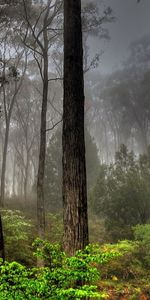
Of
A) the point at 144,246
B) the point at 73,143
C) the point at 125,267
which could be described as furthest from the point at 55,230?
the point at 73,143

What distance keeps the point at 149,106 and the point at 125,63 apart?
1293 cm

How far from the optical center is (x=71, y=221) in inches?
245

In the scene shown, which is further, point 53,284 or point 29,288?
point 53,284

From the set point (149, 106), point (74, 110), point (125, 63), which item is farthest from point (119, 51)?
point (74, 110)

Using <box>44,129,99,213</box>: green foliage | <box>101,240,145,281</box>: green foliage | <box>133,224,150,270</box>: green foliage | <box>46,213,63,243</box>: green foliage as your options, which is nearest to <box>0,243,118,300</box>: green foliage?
<box>101,240,145,281</box>: green foliage

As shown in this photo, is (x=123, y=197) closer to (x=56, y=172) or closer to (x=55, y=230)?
(x=55, y=230)

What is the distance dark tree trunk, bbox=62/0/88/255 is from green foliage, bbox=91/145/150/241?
10.1 m

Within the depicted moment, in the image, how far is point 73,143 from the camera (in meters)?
6.64

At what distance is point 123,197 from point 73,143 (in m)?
11.2

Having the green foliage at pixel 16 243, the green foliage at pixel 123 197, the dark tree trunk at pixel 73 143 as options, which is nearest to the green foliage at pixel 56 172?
the green foliage at pixel 123 197

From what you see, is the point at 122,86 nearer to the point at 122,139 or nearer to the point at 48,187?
the point at 122,139

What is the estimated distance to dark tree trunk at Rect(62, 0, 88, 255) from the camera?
244 inches

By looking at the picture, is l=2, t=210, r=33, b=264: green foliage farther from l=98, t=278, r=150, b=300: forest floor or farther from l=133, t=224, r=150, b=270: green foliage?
l=133, t=224, r=150, b=270: green foliage

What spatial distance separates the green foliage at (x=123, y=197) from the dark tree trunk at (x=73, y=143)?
1009 cm
